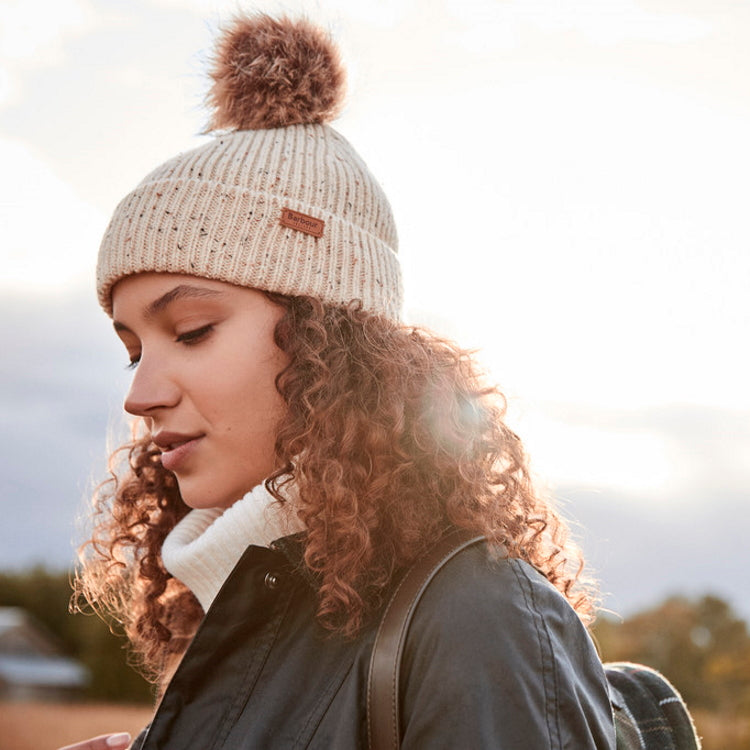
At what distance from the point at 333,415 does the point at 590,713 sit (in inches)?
37.3

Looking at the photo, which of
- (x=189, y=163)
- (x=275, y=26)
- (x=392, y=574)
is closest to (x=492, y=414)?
(x=392, y=574)

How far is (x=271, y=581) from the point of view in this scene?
6.63 ft

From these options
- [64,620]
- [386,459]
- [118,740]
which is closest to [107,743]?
[118,740]

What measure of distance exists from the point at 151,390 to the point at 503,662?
1.15 meters

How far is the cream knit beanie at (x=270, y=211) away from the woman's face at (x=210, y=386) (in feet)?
0.38

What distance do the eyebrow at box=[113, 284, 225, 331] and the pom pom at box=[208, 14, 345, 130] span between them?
87 cm

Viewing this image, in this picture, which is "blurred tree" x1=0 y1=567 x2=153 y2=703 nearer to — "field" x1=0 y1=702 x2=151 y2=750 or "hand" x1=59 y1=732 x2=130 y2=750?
"field" x1=0 y1=702 x2=151 y2=750

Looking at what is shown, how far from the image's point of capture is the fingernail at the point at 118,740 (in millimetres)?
2533

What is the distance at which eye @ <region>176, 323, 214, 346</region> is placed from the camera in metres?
2.21

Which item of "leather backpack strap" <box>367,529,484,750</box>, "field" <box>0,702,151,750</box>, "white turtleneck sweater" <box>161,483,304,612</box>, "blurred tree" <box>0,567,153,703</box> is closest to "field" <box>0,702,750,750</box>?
"field" <box>0,702,151,750</box>

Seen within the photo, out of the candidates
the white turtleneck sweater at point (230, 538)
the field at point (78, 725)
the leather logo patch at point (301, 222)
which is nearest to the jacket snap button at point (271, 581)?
the white turtleneck sweater at point (230, 538)

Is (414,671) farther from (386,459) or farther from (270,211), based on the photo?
(270,211)

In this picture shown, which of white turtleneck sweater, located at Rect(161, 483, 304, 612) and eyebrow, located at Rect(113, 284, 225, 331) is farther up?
eyebrow, located at Rect(113, 284, 225, 331)

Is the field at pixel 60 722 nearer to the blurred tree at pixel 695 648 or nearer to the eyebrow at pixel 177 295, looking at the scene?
the blurred tree at pixel 695 648
